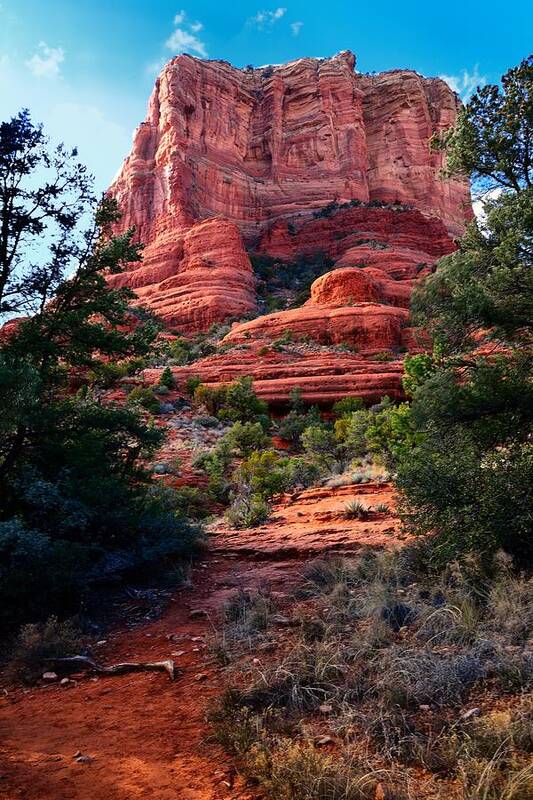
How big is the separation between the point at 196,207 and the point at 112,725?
56.7 meters

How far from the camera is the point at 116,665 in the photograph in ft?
14.8

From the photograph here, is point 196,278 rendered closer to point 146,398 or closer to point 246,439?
point 146,398

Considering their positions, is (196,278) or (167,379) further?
(196,278)

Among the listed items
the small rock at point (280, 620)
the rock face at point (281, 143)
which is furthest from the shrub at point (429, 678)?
the rock face at point (281, 143)

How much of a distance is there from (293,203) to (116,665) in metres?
64.6

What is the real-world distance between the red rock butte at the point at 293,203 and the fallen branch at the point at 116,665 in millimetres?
21144

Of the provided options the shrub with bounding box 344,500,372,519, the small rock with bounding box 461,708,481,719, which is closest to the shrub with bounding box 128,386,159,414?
the shrub with bounding box 344,500,372,519

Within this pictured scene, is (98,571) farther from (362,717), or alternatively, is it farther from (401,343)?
(401,343)

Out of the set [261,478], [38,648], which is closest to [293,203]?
[261,478]

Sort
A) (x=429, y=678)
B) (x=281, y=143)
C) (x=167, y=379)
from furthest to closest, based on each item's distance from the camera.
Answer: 1. (x=281, y=143)
2. (x=167, y=379)
3. (x=429, y=678)

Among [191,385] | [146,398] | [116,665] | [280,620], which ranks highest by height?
[191,385]

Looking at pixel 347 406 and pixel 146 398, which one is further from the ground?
pixel 146 398

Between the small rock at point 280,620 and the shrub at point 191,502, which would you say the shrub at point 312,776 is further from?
the shrub at point 191,502

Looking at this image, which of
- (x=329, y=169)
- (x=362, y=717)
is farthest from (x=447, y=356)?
(x=329, y=169)
